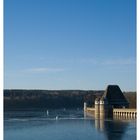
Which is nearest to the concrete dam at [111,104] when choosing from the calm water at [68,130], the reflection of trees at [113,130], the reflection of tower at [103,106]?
the reflection of tower at [103,106]

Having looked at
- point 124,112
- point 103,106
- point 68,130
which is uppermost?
point 103,106

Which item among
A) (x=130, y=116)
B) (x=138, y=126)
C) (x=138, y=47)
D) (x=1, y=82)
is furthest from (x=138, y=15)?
(x=130, y=116)

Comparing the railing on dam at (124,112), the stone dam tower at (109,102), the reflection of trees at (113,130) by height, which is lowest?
the reflection of trees at (113,130)

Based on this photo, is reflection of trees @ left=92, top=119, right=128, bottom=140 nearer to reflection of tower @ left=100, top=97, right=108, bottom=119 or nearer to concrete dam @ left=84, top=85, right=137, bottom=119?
concrete dam @ left=84, top=85, right=137, bottom=119

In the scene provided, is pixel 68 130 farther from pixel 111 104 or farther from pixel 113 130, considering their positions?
pixel 111 104

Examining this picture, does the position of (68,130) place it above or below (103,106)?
below

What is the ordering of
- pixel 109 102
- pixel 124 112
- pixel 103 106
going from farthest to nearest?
pixel 109 102
pixel 103 106
pixel 124 112

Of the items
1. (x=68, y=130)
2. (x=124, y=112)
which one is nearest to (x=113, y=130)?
(x=68, y=130)

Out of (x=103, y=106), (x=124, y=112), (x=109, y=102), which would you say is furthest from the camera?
(x=109, y=102)

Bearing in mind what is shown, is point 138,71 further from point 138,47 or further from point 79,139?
point 79,139

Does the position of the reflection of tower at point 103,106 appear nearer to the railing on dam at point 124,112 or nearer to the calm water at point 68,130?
the railing on dam at point 124,112

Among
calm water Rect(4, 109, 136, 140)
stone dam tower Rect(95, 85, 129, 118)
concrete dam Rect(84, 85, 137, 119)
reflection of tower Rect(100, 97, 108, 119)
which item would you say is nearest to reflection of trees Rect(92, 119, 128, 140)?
calm water Rect(4, 109, 136, 140)
